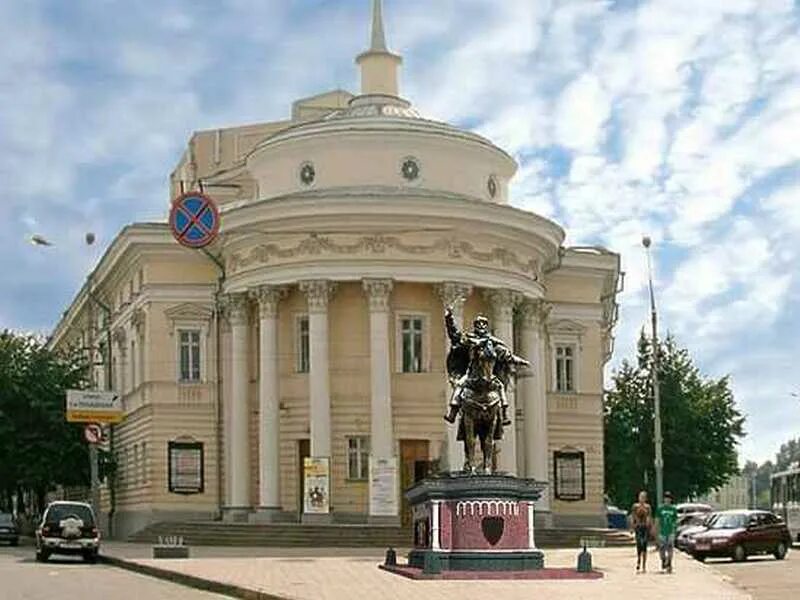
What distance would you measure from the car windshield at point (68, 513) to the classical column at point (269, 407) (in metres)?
11.5

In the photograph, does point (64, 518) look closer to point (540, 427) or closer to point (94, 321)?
point (540, 427)

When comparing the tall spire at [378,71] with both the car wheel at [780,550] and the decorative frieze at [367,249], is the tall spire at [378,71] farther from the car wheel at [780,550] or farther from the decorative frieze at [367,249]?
the car wheel at [780,550]

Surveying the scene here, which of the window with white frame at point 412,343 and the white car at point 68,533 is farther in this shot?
the window with white frame at point 412,343

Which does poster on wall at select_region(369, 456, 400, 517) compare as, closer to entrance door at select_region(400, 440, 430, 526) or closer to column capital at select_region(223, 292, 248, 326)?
entrance door at select_region(400, 440, 430, 526)

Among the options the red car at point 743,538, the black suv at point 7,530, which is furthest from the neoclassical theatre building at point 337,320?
the red car at point 743,538

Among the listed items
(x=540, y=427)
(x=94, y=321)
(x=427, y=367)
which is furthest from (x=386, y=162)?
(x=94, y=321)

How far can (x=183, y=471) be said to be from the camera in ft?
181

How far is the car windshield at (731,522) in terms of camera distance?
143 ft

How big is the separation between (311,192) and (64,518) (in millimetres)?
15467

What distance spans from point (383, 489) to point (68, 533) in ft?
39.3

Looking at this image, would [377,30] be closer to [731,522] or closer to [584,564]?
[731,522]

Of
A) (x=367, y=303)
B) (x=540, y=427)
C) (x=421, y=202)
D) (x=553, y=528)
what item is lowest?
(x=553, y=528)

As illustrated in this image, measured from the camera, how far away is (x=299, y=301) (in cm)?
5266

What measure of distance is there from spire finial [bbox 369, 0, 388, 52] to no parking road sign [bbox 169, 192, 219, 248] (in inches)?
945
